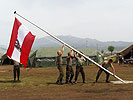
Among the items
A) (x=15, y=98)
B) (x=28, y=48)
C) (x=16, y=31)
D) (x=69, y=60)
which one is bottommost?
(x=15, y=98)

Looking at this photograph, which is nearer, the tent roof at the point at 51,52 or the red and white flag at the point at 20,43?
the red and white flag at the point at 20,43

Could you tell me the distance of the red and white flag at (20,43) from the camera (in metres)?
11.0

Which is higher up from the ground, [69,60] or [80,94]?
[69,60]

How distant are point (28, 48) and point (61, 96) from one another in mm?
4008

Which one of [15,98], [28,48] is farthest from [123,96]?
[28,48]

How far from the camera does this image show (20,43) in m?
11.1

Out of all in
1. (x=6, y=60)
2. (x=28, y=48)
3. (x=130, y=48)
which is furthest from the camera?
(x=6, y=60)

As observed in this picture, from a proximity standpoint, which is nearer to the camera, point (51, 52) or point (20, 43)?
point (20, 43)

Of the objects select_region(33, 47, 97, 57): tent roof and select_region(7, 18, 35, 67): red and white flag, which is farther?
select_region(33, 47, 97, 57): tent roof

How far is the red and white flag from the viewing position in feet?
35.9

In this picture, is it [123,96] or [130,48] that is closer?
[123,96]

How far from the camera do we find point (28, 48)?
11016 mm

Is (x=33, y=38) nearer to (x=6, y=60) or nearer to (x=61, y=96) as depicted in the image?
(x=61, y=96)

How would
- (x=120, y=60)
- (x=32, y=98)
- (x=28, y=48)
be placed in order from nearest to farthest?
(x=32, y=98)
(x=28, y=48)
(x=120, y=60)
